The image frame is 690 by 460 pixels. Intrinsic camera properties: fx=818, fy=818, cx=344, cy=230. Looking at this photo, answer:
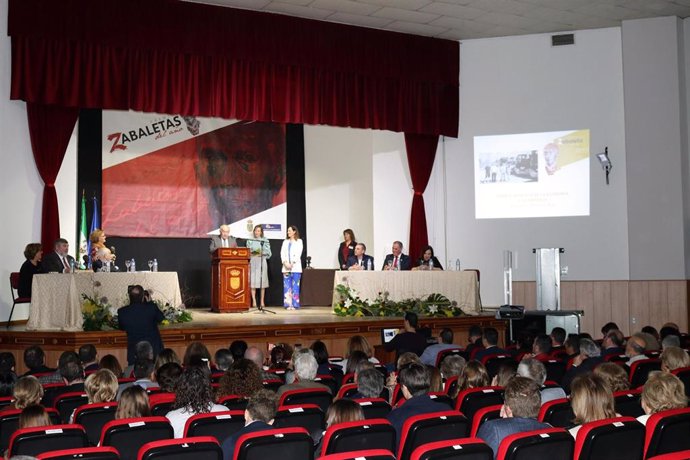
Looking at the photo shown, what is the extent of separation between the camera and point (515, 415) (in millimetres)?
3975

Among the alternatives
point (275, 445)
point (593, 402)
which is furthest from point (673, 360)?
point (275, 445)

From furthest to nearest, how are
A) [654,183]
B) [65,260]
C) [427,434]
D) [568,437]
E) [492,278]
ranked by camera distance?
[492,278]
[654,183]
[65,260]
[427,434]
[568,437]

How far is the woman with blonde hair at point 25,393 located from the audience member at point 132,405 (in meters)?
0.71

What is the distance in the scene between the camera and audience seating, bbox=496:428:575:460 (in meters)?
3.31

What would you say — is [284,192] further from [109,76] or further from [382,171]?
[109,76]

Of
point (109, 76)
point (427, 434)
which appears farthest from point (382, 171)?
point (427, 434)

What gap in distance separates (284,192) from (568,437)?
12.0m

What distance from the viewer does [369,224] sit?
1559cm

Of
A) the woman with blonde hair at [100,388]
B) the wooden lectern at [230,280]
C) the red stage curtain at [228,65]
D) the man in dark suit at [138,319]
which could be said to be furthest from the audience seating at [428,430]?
the red stage curtain at [228,65]

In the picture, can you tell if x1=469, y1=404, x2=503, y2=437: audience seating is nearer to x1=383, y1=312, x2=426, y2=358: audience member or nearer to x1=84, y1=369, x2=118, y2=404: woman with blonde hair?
x1=84, y1=369, x2=118, y2=404: woman with blonde hair

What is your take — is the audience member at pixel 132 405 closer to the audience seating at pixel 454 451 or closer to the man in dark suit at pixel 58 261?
the audience seating at pixel 454 451

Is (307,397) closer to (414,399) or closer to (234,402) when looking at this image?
(234,402)

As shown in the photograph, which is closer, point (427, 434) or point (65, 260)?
point (427, 434)

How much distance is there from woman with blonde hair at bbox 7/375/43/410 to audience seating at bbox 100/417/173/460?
1064mm
